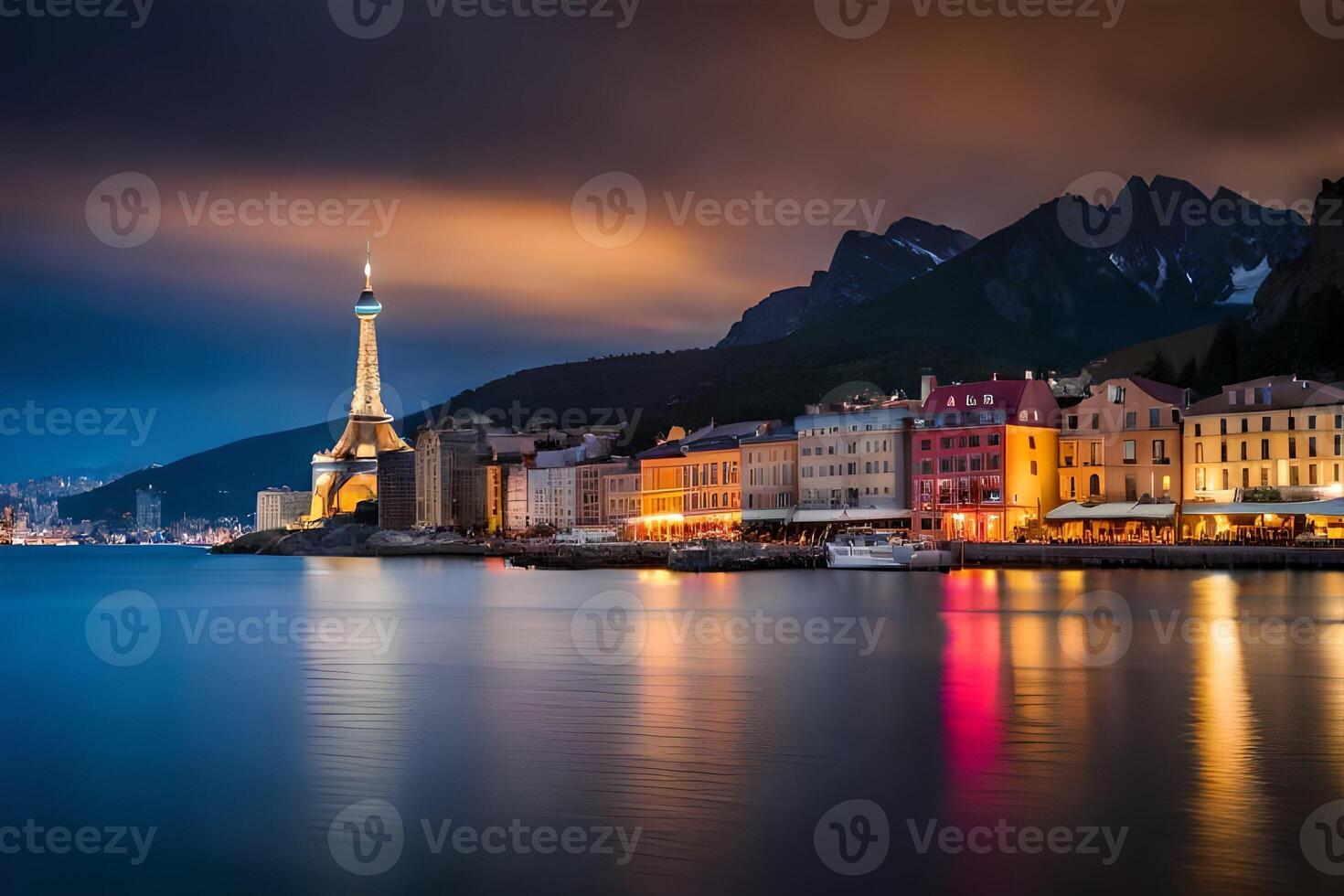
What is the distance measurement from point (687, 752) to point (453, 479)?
128 meters

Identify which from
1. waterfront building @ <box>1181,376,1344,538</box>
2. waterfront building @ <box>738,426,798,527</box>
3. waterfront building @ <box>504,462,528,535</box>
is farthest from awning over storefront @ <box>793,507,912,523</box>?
waterfront building @ <box>504,462,528,535</box>

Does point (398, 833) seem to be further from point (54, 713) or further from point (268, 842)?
point (54, 713)

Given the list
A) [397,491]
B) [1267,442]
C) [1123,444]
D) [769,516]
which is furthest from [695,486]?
[397,491]

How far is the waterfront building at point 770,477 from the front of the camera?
92812 mm

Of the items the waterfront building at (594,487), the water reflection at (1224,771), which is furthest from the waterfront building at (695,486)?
the water reflection at (1224,771)

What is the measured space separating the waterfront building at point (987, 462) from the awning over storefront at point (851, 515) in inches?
64.4

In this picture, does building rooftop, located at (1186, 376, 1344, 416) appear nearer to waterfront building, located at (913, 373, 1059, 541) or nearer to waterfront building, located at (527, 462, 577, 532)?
waterfront building, located at (913, 373, 1059, 541)

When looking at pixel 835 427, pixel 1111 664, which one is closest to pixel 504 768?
pixel 1111 664

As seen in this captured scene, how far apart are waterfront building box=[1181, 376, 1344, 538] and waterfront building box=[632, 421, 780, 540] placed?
3294cm

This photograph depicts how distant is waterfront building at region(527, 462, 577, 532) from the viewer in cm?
12519

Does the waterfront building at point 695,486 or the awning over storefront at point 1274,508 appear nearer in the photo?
the awning over storefront at point 1274,508

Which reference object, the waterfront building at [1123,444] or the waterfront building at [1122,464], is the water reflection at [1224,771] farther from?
the waterfront building at [1123,444]

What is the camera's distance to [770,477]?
94562mm

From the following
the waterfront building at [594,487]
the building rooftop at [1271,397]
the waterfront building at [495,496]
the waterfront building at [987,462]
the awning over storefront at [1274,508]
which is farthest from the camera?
the waterfront building at [495,496]
